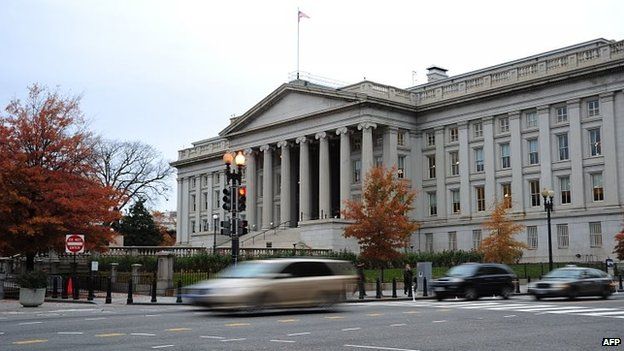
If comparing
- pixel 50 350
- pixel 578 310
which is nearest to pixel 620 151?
pixel 578 310

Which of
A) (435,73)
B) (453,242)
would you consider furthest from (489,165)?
(435,73)

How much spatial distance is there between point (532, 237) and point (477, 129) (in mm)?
11732

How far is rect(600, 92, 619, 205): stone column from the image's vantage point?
Answer: 194 ft

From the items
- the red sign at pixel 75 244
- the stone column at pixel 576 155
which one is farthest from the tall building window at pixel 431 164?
the red sign at pixel 75 244

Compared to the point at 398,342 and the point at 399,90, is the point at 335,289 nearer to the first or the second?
the point at 398,342

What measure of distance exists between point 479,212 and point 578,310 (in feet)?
151

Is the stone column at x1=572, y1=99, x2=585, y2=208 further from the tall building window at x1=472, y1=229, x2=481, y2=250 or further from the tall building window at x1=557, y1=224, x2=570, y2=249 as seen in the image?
the tall building window at x1=472, y1=229, x2=481, y2=250

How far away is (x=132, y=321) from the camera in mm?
20156

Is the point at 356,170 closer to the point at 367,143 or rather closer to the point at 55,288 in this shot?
the point at 367,143

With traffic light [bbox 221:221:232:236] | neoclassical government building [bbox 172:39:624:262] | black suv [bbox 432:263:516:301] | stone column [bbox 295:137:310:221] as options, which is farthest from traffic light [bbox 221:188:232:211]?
stone column [bbox 295:137:310:221]

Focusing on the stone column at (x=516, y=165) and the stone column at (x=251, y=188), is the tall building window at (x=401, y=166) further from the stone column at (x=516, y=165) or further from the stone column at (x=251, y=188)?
the stone column at (x=251, y=188)

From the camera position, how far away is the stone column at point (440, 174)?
71875 millimetres

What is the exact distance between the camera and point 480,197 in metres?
69.4

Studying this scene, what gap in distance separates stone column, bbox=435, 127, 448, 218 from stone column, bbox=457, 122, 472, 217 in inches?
78.8
